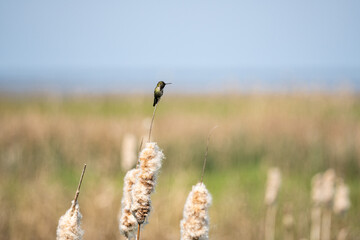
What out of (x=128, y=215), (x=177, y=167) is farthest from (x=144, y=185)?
(x=177, y=167)

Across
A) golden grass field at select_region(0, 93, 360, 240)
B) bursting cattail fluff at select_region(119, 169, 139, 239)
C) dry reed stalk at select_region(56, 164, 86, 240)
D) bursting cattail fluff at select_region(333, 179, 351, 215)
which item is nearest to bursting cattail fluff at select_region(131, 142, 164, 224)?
bursting cattail fluff at select_region(119, 169, 139, 239)

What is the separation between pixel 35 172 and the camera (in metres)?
7.67

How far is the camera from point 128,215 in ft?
4.70

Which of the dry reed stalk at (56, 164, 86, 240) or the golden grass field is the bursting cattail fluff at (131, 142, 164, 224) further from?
the golden grass field

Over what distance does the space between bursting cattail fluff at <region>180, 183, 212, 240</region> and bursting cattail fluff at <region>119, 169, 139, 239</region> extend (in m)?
0.21

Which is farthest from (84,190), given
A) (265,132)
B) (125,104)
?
→ (125,104)

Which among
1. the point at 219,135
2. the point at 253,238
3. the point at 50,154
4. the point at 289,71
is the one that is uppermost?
the point at 289,71

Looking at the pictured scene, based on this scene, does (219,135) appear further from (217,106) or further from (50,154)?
(217,106)

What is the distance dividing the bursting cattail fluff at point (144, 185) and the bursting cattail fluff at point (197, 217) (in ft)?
0.44

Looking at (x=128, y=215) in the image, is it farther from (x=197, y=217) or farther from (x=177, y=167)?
(x=177, y=167)

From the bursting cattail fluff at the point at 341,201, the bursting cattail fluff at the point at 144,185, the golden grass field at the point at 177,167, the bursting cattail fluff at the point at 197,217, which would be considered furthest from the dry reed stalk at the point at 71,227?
the golden grass field at the point at 177,167

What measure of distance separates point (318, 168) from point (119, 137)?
176 inches

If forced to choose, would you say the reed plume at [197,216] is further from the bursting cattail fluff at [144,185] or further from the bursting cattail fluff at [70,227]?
the bursting cattail fluff at [70,227]

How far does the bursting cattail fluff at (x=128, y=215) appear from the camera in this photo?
1.41 metres
